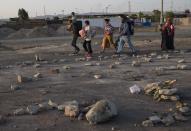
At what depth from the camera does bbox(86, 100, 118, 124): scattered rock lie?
8.90 m

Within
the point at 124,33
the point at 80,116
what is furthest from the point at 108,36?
the point at 80,116

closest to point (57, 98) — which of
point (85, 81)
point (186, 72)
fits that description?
point (85, 81)

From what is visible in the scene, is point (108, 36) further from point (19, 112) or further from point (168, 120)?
point (168, 120)

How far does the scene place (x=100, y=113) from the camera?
29.3ft

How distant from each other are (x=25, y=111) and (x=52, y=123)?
972 mm

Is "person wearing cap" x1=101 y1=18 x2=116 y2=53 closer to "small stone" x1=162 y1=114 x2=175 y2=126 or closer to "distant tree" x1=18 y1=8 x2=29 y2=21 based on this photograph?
"small stone" x1=162 y1=114 x2=175 y2=126

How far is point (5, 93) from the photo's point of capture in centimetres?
1205

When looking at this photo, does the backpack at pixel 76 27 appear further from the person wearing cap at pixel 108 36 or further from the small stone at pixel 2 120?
the small stone at pixel 2 120

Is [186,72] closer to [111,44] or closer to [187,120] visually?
[187,120]

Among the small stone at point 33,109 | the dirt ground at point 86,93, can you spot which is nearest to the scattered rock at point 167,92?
the dirt ground at point 86,93

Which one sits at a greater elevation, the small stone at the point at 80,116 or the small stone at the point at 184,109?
the small stone at the point at 184,109

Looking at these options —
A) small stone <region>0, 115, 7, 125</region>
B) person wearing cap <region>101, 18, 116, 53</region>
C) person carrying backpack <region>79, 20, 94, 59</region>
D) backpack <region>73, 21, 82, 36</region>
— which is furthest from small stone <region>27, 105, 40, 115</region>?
person wearing cap <region>101, 18, 116, 53</region>

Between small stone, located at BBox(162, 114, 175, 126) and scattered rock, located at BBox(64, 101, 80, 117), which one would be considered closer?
small stone, located at BBox(162, 114, 175, 126)

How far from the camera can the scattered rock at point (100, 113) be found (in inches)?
350
